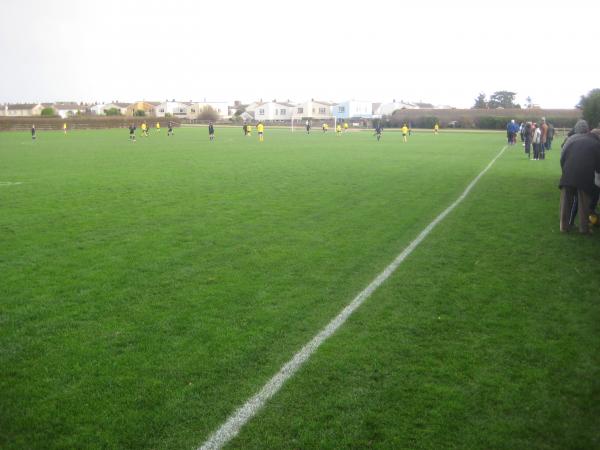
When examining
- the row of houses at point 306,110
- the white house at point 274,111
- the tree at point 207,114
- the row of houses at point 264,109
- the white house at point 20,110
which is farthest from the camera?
the white house at point 20,110

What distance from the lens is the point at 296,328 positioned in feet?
18.0

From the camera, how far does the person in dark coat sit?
9.40m

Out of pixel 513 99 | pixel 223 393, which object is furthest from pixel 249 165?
pixel 513 99

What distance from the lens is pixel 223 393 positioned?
14.0 ft

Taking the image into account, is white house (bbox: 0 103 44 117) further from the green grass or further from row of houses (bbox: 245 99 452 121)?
the green grass

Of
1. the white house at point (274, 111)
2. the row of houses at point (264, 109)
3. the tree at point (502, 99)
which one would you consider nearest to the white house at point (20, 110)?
the row of houses at point (264, 109)

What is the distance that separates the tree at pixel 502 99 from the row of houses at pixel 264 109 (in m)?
17.5

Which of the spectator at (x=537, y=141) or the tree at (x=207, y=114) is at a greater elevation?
the tree at (x=207, y=114)

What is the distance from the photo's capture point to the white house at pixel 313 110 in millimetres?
126938

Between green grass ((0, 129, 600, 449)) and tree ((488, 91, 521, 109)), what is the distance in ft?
384

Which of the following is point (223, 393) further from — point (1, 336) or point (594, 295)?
point (594, 295)

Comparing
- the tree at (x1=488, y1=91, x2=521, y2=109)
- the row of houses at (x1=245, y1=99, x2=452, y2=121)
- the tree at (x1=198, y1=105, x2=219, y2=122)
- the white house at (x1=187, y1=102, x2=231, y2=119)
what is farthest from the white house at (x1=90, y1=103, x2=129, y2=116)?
the tree at (x1=488, y1=91, x2=521, y2=109)

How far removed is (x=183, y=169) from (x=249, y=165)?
2796 mm

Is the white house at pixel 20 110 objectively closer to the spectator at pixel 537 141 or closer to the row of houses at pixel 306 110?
the row of houses at pixel 306 110
